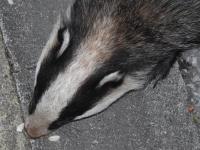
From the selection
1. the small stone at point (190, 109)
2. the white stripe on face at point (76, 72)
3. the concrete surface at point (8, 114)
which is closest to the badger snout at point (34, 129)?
the white stripe on face at point (76, 72)

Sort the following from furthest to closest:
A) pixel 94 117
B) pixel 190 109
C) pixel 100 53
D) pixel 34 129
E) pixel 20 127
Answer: pixel 190 109 < pixel 94 117 < pixel 20 127 < pixel 34 129 < pixel 100 53

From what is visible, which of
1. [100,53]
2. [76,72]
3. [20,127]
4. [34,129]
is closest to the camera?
[76,72]

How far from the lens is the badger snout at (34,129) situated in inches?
166

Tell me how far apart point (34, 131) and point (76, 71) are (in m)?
0.75

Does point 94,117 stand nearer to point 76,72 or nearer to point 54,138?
point 54,138

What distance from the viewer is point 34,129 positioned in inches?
168

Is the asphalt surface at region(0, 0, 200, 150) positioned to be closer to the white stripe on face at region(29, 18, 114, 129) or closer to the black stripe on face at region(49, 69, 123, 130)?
the black stripe on face at region(49, 69, 123, 130)

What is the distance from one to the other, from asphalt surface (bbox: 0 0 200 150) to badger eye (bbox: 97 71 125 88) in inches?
33.0

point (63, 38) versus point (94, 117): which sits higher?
point (63, 38)

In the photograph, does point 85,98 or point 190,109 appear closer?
point 85,98

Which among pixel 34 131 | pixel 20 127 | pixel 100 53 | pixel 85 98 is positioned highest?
pixel 100 53

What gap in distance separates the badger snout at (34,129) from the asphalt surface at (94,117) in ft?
0.90

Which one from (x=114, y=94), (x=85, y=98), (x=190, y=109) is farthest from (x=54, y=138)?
(x=190, y=109)

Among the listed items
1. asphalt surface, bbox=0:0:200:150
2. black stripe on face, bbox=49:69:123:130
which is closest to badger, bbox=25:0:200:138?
black stripe on face, bbox=49:69:123:130
